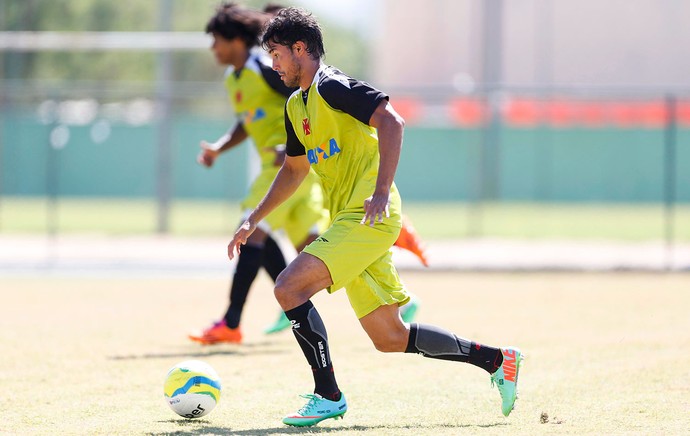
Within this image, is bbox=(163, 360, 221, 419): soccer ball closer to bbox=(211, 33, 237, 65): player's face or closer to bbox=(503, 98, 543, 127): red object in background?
bbox=(211, 33, 237, 65): player's face

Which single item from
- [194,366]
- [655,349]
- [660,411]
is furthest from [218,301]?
[660,411]

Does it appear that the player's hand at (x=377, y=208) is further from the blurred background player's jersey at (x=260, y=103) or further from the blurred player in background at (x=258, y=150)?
the blurred background player's jersey at (x=260, y=103)

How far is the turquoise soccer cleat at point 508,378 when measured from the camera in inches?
231

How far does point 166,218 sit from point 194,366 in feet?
45.4

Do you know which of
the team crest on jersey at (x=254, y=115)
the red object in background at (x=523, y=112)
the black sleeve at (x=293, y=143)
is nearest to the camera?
the black sleeve at (x=293, y=143)

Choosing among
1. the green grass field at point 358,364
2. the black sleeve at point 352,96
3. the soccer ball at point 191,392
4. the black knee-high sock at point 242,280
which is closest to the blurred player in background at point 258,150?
the black knee-high sock at point 242,280

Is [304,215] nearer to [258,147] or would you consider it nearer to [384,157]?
[258,147]

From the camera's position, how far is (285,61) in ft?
19.0

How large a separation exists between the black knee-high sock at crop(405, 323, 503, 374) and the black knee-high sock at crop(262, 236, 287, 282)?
10.3 feet

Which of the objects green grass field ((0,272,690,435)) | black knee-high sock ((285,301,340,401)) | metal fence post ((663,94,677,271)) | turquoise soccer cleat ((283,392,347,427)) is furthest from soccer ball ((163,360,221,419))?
metal fence post ((663,94,677,271))

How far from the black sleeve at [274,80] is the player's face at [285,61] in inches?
110

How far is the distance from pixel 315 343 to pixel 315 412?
1.17 feet

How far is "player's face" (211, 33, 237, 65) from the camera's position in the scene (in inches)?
349

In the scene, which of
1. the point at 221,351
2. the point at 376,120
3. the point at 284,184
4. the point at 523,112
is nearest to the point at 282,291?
the point at 284,184
